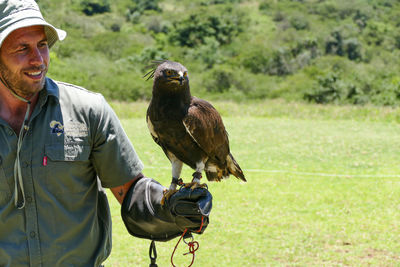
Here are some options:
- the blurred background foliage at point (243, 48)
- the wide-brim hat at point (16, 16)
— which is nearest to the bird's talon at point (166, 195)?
the wide-brim hat at point (16, 16)

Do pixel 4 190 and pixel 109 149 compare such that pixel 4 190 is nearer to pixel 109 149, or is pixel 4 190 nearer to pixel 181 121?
pixel 109 149

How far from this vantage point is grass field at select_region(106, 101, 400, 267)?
5.49 m

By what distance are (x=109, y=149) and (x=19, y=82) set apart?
1.72 ft

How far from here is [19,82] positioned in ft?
6.80

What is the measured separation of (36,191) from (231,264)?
3.55 meters

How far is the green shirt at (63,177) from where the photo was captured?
212 cm

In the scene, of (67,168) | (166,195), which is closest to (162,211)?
(166,195)

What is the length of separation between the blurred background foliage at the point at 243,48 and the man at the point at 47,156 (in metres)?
23.8

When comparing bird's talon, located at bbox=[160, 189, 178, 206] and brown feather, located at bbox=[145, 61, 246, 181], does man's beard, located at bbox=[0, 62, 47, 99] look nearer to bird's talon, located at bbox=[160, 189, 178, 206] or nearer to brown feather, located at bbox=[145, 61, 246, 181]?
brown feather, located at bbox=[145, 61, 246, 181]

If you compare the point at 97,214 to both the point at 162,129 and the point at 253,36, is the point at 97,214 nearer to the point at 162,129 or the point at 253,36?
the point at 162,129

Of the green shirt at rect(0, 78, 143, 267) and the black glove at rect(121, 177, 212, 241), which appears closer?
the green shirt at rect(0, 78, 143, 267)

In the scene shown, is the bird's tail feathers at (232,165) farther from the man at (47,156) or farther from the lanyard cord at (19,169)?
the lanyard cord at (19,169)

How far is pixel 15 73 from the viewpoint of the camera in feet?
6.74

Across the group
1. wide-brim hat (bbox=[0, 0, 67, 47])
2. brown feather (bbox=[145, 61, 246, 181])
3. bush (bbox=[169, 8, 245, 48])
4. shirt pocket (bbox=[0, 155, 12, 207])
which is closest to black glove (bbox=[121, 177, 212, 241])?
brown feather (bbox=[145, 61, 246, 181])
